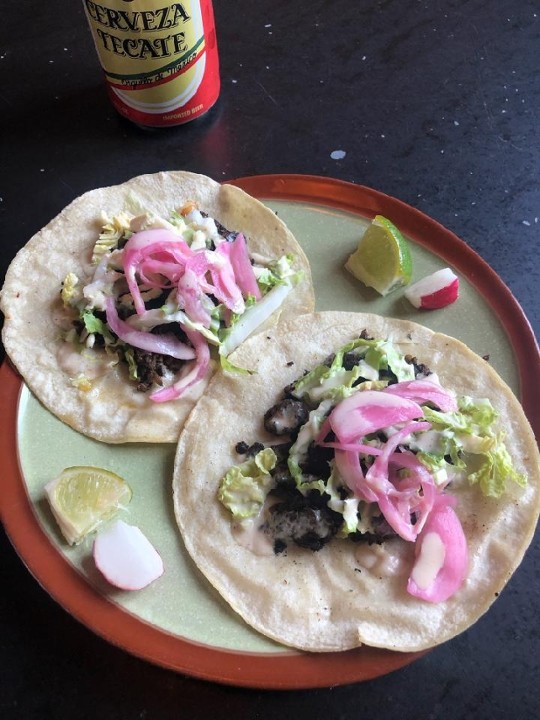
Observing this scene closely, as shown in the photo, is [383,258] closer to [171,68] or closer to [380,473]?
[380,473]

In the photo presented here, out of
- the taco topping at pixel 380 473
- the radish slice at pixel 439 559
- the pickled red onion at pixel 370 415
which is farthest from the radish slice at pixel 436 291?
the radish slice at pixel 439 559

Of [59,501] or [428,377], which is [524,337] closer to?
[428,377]

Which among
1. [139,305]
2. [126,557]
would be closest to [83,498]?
[126,557]

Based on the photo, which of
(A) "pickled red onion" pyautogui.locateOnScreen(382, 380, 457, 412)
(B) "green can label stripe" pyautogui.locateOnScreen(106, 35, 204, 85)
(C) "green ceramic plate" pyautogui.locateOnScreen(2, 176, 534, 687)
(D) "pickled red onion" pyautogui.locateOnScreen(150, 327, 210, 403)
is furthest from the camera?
(B) "green can label stripe" pyautogui.locateOnScreen(106, 35, 204, 85)

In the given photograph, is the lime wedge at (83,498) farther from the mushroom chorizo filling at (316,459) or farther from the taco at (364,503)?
the mushroom chorizo filling at (316,459)

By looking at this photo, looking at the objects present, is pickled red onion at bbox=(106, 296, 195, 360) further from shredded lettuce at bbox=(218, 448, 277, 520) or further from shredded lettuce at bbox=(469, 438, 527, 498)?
shredded lettuce at bbox=(469, 438, 527, 498)

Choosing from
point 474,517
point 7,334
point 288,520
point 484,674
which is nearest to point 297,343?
point 288,520

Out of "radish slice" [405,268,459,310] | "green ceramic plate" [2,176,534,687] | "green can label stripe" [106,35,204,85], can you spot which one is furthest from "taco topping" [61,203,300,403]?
"green can label stripe" [106,35,204,85]
